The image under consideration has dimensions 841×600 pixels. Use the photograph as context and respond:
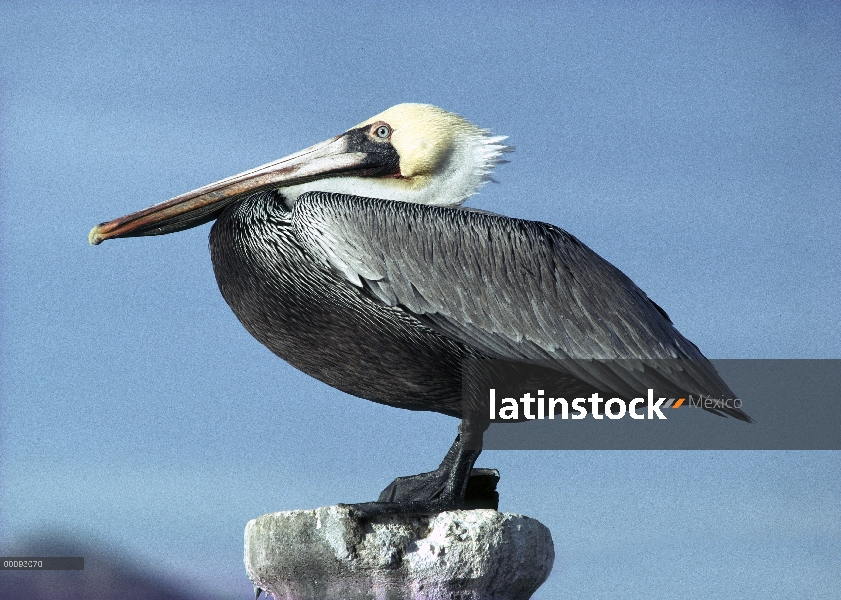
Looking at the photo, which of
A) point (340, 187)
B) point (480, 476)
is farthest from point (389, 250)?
point (480, 476)

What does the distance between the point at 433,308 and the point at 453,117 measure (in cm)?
111

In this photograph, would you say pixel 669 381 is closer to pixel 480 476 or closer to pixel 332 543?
pixel 480 476

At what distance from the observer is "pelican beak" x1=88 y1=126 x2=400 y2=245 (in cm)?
542

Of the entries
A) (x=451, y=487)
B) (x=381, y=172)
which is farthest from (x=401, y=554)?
(x=381, y=172)

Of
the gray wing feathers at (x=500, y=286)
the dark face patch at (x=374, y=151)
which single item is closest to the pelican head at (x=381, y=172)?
the dark face patch at (x=374, y=151)

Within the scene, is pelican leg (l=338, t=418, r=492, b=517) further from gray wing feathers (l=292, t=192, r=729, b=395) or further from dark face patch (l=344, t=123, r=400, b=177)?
dark face patch (l=344, t=123, r=400, b=177)

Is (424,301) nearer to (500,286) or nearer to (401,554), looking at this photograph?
(500,286)

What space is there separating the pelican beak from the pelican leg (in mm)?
1343

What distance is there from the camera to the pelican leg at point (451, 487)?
15.6ft

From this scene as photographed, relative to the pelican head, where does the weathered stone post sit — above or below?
below

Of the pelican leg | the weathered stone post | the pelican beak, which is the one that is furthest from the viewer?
the pelican beak

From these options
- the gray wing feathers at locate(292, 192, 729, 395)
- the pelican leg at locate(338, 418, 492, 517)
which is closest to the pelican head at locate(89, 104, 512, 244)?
the gray wing feathers at locate(292, 192, 729, 395)

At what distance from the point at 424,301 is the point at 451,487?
77 centimetres

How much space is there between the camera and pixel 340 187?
5453 millimetres
